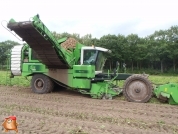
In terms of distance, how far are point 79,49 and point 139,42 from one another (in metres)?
38.1

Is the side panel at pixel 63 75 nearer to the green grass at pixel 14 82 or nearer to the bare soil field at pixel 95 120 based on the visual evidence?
the bare soil field at pixel 95 120

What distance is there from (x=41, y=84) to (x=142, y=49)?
1406 inches

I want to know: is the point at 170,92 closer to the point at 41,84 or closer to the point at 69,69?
the point at 69,69

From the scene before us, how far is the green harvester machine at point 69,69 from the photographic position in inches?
296

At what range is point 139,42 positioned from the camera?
45500mm

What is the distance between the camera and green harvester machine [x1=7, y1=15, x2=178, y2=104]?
7.52m

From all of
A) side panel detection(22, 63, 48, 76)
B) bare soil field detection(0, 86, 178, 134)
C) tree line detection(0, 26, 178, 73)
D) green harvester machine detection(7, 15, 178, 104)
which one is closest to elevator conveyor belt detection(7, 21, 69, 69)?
green harvester machine detection(7, 15, 178, 104)

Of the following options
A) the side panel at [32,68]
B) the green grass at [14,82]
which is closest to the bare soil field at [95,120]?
the side panel at [32,68]

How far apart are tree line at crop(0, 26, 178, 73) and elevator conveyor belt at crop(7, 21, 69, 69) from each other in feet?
101

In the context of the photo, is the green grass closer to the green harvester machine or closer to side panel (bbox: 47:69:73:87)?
the green harvester machine

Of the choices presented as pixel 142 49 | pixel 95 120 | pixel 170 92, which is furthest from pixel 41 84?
pixel 142 49

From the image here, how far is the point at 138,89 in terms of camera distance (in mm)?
7793

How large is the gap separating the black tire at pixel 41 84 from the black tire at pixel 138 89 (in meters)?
3.58

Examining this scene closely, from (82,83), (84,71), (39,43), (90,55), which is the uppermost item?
(39,43)
